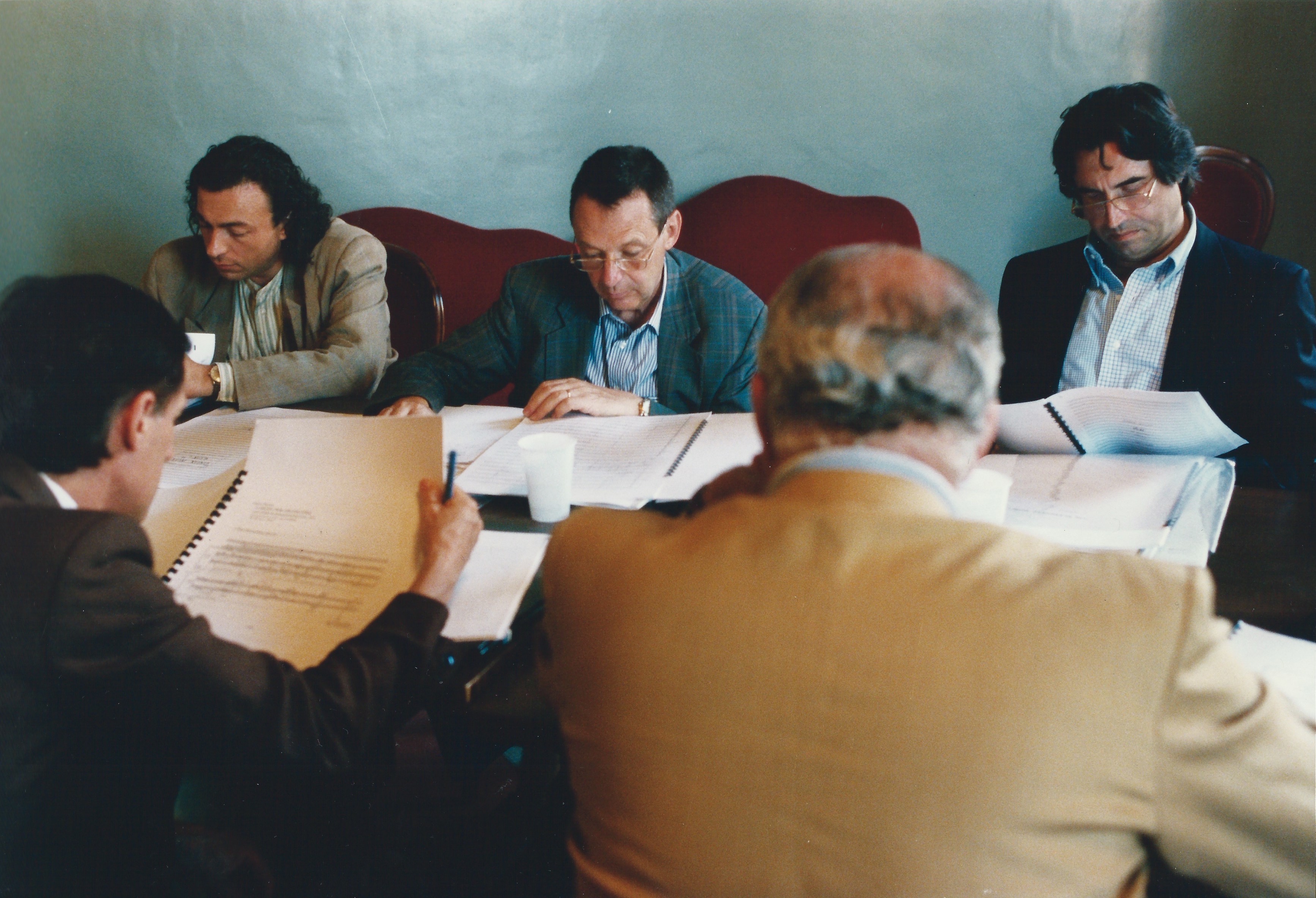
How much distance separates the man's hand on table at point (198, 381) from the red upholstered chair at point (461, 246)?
1.03 m

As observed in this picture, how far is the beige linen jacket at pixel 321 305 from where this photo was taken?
1923 millimetres

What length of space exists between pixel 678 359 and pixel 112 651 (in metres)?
1.28

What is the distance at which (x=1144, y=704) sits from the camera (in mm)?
547

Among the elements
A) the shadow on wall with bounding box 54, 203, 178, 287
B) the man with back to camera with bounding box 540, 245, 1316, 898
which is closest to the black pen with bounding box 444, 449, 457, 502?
the man with back to camera with bounding box 540, 245, 1316, 898

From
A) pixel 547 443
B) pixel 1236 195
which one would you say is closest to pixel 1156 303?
pixel 1236 195

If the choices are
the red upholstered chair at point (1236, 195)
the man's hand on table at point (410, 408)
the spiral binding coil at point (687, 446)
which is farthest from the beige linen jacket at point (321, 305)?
the red upholstered chair at point (1236, 195)

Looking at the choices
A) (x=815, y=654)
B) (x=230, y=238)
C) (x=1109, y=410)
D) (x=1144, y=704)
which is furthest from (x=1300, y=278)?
(x=230, y=238)

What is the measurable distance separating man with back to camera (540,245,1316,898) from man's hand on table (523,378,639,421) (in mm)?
895

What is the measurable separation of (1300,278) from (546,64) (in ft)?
6.65

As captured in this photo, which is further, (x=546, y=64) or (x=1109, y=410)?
(x=546, y=64)

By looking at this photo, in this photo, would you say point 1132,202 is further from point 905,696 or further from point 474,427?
point 905,696

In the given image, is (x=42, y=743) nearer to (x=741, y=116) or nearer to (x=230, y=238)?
(x=230, y=238)

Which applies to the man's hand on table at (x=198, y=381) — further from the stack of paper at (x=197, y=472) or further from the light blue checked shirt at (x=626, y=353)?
the light blue checked shirt at (x=626, y=353)

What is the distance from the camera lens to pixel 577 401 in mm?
1552
